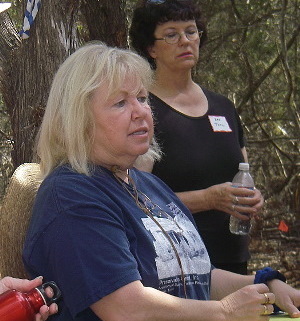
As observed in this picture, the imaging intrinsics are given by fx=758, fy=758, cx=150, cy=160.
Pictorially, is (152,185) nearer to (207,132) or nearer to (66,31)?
(207,132)

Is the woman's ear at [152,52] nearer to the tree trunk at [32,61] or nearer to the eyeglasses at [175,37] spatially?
the eyeglasses at [175,37]

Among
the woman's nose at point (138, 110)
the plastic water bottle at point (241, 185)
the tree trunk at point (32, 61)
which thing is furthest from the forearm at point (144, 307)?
the tree trunk at point (32, 61)

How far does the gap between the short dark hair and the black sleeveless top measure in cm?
33

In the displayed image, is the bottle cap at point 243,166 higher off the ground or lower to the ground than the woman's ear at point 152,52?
lower

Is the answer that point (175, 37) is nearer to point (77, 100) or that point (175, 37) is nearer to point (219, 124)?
point (219, 124)

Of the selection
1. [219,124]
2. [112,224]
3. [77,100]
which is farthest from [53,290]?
[219,124]

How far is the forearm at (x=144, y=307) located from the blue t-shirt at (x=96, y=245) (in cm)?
3

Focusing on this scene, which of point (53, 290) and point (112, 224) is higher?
point (112, 224)

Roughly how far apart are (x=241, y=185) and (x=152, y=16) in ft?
2.95

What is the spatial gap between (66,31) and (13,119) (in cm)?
54

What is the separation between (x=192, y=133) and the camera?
3354 millimetres

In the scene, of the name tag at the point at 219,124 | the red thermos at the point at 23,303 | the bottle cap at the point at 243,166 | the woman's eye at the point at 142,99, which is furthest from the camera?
the name tag at the point at 219,124

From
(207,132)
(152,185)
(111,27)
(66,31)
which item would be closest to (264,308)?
(152,185)

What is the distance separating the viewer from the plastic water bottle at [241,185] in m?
3.29
